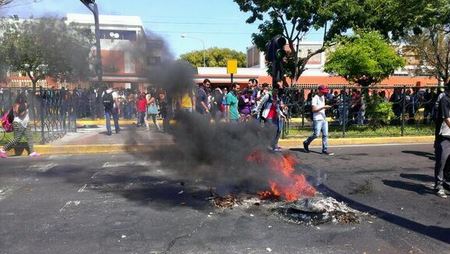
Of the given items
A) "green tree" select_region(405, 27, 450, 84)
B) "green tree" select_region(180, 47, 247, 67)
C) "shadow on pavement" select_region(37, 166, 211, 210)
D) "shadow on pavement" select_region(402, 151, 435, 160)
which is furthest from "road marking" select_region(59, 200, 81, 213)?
"green tree" select_region(180, 47, 247, 67)

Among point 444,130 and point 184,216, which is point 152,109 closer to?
point 184,216

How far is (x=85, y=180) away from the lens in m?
7.61

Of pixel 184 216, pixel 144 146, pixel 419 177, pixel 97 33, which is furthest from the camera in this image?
pixel 144 146

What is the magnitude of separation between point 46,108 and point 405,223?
9930mm

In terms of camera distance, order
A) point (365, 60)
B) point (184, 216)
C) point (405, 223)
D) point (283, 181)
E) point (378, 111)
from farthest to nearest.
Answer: point (365, 60), point (378, 111), point (283, 181), point (184, 216), point (405, 223)

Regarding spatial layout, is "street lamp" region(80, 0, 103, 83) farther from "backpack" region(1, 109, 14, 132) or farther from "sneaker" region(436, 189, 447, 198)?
"sneaker" region(436, 189, 447, 198)

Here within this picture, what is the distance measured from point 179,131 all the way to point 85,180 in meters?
1.89

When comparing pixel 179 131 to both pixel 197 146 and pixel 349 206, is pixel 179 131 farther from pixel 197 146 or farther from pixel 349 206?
pixel 349 206

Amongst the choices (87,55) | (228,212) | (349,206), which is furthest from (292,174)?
(87,55)

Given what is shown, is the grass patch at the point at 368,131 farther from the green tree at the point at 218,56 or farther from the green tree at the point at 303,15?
the green tree at the point at 218,56

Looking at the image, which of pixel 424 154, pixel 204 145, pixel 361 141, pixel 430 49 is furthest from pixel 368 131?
pixel 430 49

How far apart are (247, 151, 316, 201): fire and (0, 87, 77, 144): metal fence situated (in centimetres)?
708

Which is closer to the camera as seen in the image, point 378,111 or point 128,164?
point 128,164

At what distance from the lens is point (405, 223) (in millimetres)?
5172
